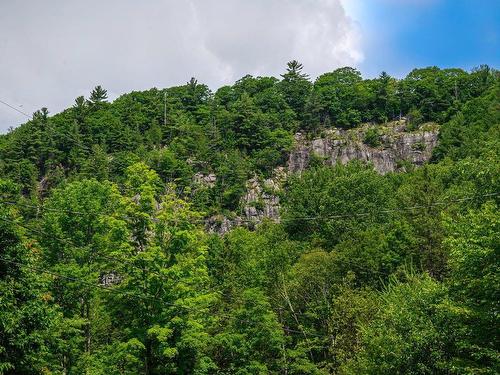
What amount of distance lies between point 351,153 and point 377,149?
4.21 metres

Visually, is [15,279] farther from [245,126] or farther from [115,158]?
[245,126]

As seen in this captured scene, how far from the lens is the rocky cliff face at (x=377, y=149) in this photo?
84.7m

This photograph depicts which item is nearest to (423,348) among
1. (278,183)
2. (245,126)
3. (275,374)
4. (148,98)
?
(275,374)

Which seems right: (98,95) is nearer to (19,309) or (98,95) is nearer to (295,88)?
(295,88)

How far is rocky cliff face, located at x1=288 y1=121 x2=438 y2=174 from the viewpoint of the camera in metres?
84.7

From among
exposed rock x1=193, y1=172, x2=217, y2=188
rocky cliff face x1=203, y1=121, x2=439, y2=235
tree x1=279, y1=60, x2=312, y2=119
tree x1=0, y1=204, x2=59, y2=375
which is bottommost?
tree x1=0, y1=204, x2=59, y2=375

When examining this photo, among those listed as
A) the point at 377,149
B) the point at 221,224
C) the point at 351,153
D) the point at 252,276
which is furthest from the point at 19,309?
the point at 377,149

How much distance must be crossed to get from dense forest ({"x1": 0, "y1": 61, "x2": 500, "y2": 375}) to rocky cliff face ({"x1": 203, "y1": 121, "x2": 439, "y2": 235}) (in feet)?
12.4

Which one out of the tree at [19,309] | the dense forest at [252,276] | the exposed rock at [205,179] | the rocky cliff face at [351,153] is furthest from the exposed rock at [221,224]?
the tree at [19,309]

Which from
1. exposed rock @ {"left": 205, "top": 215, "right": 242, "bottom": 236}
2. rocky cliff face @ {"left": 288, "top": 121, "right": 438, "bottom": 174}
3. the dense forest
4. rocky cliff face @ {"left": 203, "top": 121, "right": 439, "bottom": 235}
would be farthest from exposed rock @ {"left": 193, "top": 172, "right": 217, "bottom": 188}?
rocky cliff face @ {"left": 288, "top": 121, "right": 438, "bottom": 174}

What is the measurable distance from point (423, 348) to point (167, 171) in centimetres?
5749

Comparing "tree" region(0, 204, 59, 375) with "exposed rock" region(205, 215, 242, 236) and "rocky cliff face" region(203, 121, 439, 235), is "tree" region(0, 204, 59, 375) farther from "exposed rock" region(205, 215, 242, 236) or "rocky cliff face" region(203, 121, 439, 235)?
"rocky cliff face" region(203, 121, 439, 235)

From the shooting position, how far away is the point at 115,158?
78.9 meters

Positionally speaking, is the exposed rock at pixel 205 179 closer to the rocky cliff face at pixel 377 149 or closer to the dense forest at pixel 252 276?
the dense forest at pixel 252 276
